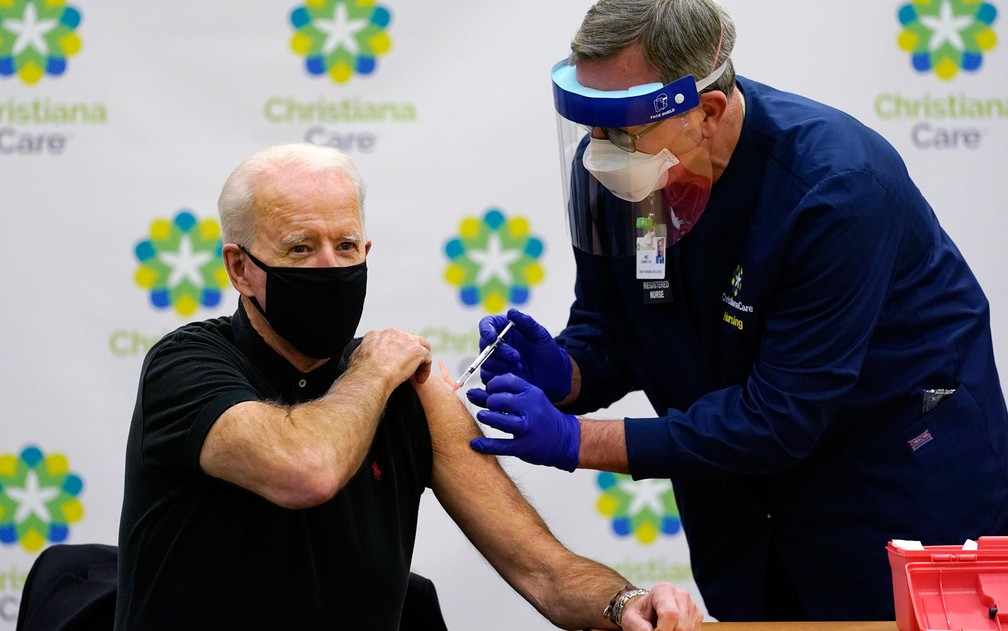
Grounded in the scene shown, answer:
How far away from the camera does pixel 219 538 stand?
62.7 inches

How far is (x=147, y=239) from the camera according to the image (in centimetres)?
273

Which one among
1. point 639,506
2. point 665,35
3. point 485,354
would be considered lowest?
point 639,506

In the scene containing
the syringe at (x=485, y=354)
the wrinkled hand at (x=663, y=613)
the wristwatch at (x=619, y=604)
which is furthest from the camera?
the syringe at (x=485, y=354)

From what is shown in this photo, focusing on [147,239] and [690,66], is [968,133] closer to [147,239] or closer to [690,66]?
[690,66]

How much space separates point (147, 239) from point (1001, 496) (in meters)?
1.95

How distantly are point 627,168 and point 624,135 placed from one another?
6 cm

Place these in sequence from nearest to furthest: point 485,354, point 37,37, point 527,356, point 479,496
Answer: point 479,496 → point 485,354 → point 527,356 → point 37,37

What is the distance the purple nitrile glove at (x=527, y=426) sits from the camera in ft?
5.85

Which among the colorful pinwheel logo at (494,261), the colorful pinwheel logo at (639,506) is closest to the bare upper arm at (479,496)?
the colorful pinwheel logo at (494,261)

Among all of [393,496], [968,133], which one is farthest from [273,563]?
[968,133]

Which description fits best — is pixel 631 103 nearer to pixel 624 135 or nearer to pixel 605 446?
pixel 624 135

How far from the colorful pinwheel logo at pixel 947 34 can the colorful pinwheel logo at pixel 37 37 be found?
6.56ft

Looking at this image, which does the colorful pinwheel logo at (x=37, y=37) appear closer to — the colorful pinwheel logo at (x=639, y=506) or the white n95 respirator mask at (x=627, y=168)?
the white n95 respirator mask at (x=627, y=168)

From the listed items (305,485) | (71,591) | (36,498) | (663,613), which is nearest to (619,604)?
(663,613)
